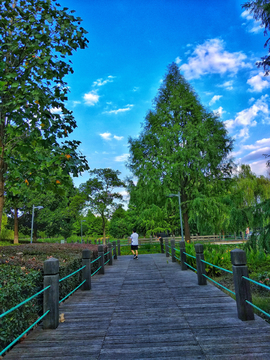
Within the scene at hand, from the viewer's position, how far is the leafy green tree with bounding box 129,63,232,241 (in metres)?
17.7

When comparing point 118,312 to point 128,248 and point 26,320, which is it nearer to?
point 26,320

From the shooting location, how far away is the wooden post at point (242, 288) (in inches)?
163

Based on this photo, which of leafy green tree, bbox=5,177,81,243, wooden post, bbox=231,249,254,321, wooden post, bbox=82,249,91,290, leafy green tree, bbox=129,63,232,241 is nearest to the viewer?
wooden post, bbox=231,249,254,321

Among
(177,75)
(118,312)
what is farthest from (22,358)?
(177,75)

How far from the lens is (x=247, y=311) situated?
163 inches

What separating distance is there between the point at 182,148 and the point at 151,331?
14984 millimetres

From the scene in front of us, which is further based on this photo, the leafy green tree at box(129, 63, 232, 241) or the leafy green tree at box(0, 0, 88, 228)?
the leafy green tree at box(129, 63, 232, 241)

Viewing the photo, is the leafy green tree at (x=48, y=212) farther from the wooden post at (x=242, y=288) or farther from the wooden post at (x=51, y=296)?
the wooden post at (x=242, y=288)

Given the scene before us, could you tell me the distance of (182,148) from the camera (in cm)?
1770

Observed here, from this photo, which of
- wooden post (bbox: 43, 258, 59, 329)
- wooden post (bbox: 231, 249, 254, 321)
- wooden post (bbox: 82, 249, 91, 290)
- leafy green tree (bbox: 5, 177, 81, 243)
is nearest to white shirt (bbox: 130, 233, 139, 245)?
wooden post (bbox: 82, 249, 91, 290)

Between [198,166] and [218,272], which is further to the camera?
[198,166]

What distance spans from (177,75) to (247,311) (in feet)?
74.3

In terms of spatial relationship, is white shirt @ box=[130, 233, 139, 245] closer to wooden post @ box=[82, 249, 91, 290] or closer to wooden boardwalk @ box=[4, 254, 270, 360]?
wooden post @ box=[82, 249, 91, 290]

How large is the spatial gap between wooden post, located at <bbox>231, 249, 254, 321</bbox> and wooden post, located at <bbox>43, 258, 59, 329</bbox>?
10.5ft
